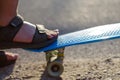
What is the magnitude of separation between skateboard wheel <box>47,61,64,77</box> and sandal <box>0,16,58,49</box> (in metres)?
0.18

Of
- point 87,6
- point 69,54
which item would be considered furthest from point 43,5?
point 69,54

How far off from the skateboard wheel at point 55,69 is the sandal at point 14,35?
0.18 metres

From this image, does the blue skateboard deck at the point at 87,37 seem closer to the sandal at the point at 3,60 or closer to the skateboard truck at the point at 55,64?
the skateboard truck at the point at 55,64

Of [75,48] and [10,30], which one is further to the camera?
[75,48]

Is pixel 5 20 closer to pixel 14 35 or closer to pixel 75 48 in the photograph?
pixel 14 35

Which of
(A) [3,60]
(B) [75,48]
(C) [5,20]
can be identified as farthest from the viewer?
(B) [75,48]

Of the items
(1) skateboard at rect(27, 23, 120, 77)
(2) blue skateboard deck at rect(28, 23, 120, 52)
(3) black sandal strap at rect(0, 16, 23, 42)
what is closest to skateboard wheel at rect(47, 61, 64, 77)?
(1) skateboard at rect(27, 23, 120, 77)

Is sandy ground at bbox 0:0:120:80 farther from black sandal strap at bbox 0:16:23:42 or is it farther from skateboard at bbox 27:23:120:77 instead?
black sandal strap at bbox 0:16:23:42

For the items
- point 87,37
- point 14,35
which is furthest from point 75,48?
point 14,35

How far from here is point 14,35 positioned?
3535mm

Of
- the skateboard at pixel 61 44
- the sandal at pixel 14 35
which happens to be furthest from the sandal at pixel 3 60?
the skateboard at pixel 61 44

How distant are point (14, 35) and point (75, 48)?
108cm

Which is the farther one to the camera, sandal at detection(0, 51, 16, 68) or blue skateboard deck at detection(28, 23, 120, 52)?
sandal at detection(0, 51, 16, 68)

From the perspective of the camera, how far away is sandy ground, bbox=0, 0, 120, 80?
371 centimetres
